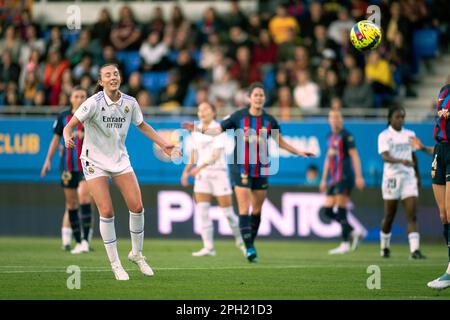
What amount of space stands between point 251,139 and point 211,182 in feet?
8.42

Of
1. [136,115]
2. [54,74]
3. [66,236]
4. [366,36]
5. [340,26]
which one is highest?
[340,26]

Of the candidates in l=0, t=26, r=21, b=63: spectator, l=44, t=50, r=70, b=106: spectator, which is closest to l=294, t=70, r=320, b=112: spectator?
l=44, t=50, r=70, b=106: spectator

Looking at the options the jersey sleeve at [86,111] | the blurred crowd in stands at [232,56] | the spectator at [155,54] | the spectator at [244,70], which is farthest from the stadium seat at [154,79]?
the jersey sleeve at [86,111]

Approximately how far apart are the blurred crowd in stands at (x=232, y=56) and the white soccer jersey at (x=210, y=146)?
141 inches

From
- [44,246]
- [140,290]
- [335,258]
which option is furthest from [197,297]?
[44,246]

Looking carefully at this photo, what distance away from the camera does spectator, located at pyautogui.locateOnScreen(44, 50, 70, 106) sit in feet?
78.0

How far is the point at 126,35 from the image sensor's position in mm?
25516

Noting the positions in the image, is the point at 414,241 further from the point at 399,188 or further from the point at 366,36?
the point at 366,36

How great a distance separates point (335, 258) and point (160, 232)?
19.0 ft

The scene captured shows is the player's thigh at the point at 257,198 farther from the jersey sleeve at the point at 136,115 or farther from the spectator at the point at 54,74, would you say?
the spectator at the point at 54,74

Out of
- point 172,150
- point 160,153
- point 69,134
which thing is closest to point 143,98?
point 160,153

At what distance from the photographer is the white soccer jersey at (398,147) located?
1752 centimetres

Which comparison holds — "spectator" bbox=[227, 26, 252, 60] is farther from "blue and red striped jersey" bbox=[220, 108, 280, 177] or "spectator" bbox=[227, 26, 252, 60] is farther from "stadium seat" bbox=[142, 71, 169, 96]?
"blue and red striped jersey" bbox=[220, 108, 280, 177]

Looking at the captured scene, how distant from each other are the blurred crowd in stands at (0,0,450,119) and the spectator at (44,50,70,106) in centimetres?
3
